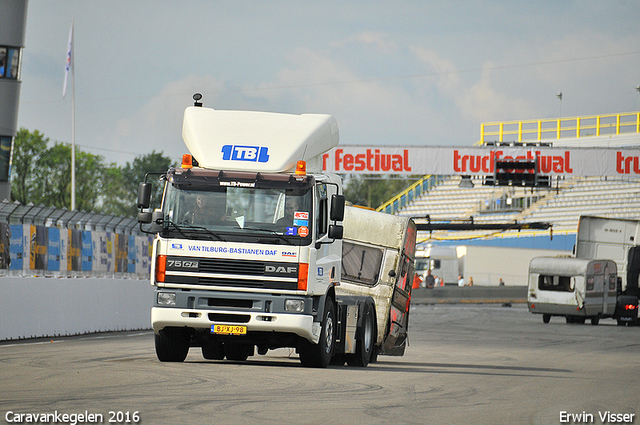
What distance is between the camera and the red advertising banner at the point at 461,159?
1705 inches

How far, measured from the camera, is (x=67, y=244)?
70.0 feet

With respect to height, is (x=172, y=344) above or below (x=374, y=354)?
above

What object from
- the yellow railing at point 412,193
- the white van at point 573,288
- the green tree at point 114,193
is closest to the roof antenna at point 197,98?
the white van at point 573,288

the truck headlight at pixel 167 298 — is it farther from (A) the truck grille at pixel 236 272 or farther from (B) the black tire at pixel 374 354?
(B) the black tire at pixel 374 354

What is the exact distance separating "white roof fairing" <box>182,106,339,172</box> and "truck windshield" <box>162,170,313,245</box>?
1.33 feet

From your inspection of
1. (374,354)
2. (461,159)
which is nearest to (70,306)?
(374,354)

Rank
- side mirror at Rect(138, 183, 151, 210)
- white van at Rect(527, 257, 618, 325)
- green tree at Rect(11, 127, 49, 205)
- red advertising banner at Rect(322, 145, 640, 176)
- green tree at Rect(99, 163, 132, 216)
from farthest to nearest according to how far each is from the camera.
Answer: green tree at Rect(99, 163, 132, 216) < green tree at Rect(11, 127, 49, 205) < red advertising banner at Rect(322, 145, 640, 176) < white van at Rect(527, 257, 618, 325) < side mirror at Rect(138, 183, 151, 210)

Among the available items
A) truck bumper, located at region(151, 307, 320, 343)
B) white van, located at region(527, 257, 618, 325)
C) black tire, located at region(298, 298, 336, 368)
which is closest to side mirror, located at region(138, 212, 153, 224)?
truck bumper, located at region(151, 307, 320, 343)

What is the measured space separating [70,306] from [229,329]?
8.77 meters

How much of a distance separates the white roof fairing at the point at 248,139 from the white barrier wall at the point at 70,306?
6587 millimetres

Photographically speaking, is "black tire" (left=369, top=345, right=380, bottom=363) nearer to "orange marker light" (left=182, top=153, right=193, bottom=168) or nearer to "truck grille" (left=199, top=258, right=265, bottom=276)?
"truck grille" (left=199, top=258, right=265, bottom=276)

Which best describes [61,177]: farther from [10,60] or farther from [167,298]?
[167,298]

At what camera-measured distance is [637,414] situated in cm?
962

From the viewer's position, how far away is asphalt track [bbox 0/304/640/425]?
885 centimetres
